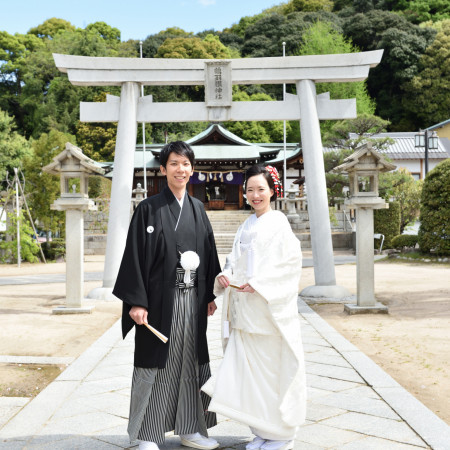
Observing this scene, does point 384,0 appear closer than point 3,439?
No

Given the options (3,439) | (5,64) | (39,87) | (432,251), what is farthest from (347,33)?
(3,439)

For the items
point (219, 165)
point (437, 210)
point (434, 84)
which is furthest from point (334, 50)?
point (437, 210)

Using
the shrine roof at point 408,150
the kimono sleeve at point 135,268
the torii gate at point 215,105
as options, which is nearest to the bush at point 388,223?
the torii gate at point 215,105

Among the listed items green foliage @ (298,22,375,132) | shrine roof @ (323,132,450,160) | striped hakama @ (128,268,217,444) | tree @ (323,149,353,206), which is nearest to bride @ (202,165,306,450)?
striped hakama @ (128,268,217,444)

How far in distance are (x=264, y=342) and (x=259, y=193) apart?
2.75 ft

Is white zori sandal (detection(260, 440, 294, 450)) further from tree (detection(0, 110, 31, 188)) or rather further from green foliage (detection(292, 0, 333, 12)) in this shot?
green foliage (detection(292, 0, 333, 12))

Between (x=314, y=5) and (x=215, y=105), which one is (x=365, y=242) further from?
(x=314, y=5)

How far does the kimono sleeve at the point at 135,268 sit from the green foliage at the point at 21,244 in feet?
49.2

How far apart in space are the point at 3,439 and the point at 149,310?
1.18m

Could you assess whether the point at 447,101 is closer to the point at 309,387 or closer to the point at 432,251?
the point at 432,251

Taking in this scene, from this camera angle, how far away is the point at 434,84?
120ft

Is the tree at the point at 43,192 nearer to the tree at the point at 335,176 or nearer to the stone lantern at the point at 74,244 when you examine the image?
the tree at the point at 335,176

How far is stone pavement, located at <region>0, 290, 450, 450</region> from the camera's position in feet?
9.45

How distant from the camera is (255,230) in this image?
2.83 meters
